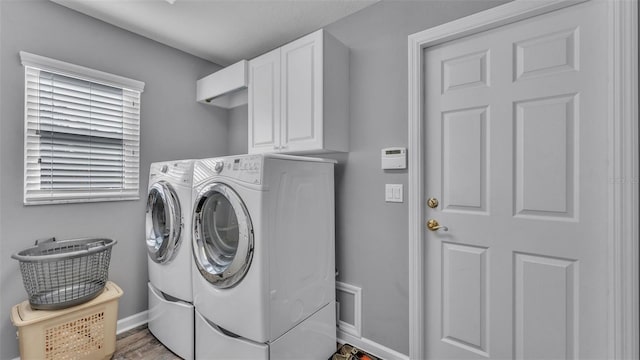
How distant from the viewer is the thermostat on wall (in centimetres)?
172

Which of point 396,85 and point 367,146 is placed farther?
point 367,146

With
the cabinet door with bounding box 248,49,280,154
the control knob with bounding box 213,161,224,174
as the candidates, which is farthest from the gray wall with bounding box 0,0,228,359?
the control knob with bounding box 213,161,224,174

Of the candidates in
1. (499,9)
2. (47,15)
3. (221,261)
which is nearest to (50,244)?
(221,261)

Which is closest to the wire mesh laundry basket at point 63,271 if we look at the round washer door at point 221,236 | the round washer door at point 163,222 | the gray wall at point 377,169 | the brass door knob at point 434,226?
the round washer door at point 163,222

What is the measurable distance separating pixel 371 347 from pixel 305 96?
1.77 m

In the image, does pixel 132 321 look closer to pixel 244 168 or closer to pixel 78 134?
pixel 78 134

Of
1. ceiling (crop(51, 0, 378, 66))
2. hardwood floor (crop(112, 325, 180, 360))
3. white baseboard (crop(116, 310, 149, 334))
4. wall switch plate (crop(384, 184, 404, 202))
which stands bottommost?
hardwood floor (crop(112, 325, 180, 360))

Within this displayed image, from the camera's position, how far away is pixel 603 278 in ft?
3.99

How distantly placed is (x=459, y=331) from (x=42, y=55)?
125 inches

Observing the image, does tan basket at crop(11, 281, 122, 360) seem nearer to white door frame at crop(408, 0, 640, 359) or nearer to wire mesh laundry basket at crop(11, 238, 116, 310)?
wire mesh laundry basket at crop(11, 238, 116, 310)

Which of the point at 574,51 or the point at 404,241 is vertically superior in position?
the point at 574,51

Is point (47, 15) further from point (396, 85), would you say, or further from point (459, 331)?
point (459, 331)

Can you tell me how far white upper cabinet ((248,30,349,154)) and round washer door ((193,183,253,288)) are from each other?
61cm

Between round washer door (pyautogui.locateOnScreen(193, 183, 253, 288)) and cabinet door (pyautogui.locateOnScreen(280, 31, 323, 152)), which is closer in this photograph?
round washer door (pyautogui.locateOnScreen(193, 183, 253, 288))
